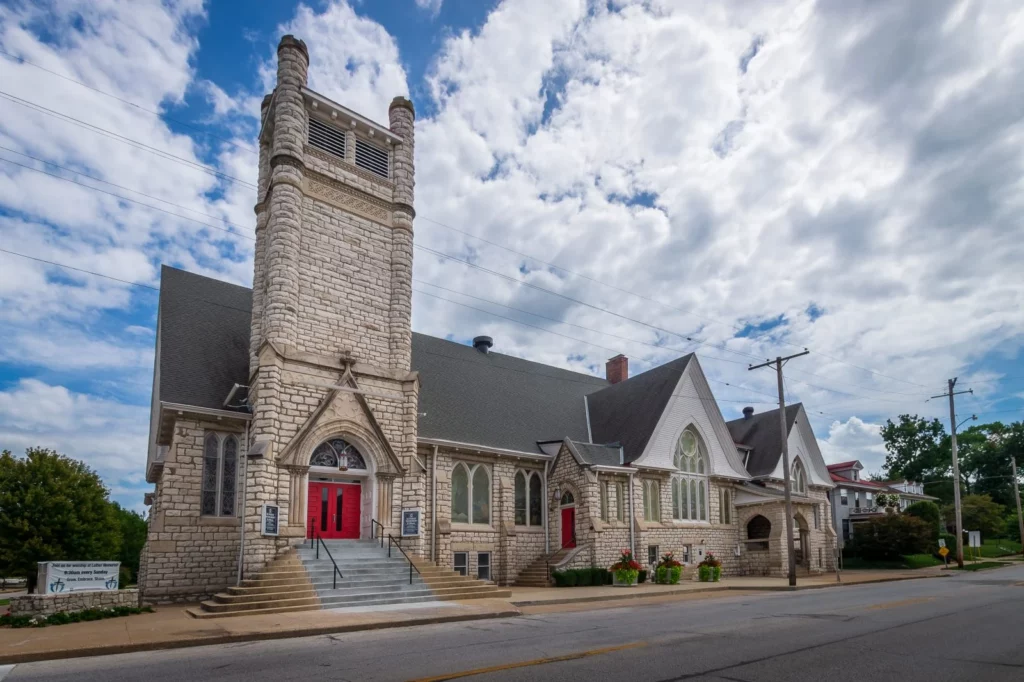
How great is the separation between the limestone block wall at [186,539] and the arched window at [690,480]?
19.1m

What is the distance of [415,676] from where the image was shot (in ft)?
28.4

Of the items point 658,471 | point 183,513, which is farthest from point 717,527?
point 183,513

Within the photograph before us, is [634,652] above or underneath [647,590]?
above

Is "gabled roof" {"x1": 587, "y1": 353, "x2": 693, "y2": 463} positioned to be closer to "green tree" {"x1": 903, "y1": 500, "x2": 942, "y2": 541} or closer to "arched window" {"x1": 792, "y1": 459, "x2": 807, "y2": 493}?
"arched window" {"x1": 792, "y1": 459, "x2": 807, "y2": 493}

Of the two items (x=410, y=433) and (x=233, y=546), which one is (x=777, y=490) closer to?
(x=410, y=433)

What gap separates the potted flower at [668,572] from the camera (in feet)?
89.2

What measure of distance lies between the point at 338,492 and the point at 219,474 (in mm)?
3282

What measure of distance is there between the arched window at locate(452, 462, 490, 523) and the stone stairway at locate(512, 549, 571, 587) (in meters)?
2.55

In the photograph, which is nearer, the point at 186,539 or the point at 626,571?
the point at 186,539

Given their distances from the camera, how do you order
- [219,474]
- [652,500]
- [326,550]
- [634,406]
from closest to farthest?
1. [326,550]
2. [219,474]
3. [652,500]
4. [634,406]

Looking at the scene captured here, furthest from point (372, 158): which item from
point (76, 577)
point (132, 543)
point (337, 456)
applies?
point (132, 543)

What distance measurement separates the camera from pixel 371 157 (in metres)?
24.0

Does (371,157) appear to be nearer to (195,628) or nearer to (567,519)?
(567,519)

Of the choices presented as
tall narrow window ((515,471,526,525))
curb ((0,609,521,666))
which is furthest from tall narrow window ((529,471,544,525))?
curb ((0,609,521,666))
